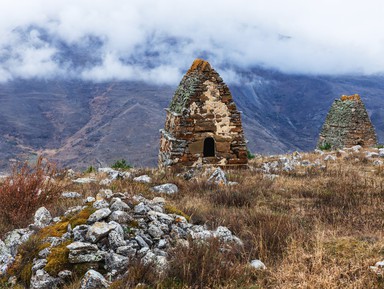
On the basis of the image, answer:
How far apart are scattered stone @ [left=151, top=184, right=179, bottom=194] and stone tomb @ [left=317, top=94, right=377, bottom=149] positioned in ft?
52.5

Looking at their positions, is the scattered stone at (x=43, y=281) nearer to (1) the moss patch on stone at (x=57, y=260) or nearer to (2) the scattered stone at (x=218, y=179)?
(1) the moss patch on stone at (x=57, y=260)

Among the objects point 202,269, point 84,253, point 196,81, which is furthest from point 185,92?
point 202,269

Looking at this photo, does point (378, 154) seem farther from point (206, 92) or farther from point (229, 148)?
point (206, 92)

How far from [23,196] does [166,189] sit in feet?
10.4

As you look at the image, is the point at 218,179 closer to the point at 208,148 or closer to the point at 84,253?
the point at 208,148

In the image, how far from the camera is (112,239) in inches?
164

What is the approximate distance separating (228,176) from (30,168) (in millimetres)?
5461

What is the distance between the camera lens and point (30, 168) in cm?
654

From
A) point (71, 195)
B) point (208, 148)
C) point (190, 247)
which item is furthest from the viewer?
point (208, 148)

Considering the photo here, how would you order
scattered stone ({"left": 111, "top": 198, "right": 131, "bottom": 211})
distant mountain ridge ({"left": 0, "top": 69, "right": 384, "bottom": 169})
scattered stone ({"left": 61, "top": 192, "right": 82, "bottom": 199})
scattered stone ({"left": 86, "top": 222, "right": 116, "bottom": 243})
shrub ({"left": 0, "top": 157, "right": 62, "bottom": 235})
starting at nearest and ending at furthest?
scattered stone ({"left": 86, "top": 222, "right": 116, "bottom": 243}), scattered stone ({"left": 111, "top": 198, "right": 131, "bottom": 211}), shrub ({"left": 0, "top": 157, "right": 62, "bottom": 235}), scattered stone ({"left": 61, "top": 192, "right": 82, "bottom": 199}), distant mountain ridge ({"left": 0, "top": 69, "right": 384, "bottom": 169})

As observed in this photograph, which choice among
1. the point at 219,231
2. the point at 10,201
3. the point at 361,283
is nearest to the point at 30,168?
the point at 10,201

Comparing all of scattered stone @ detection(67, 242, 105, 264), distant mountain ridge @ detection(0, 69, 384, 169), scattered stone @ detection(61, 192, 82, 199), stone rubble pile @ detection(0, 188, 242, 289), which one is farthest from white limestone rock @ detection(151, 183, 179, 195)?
distant mountain ridge @ detection(0, 69, 384, 169)

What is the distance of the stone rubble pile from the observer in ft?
12.7

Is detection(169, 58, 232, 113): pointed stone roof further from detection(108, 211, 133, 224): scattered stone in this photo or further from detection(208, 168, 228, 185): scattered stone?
detection(108, 211, 133, 224): scattered stone
